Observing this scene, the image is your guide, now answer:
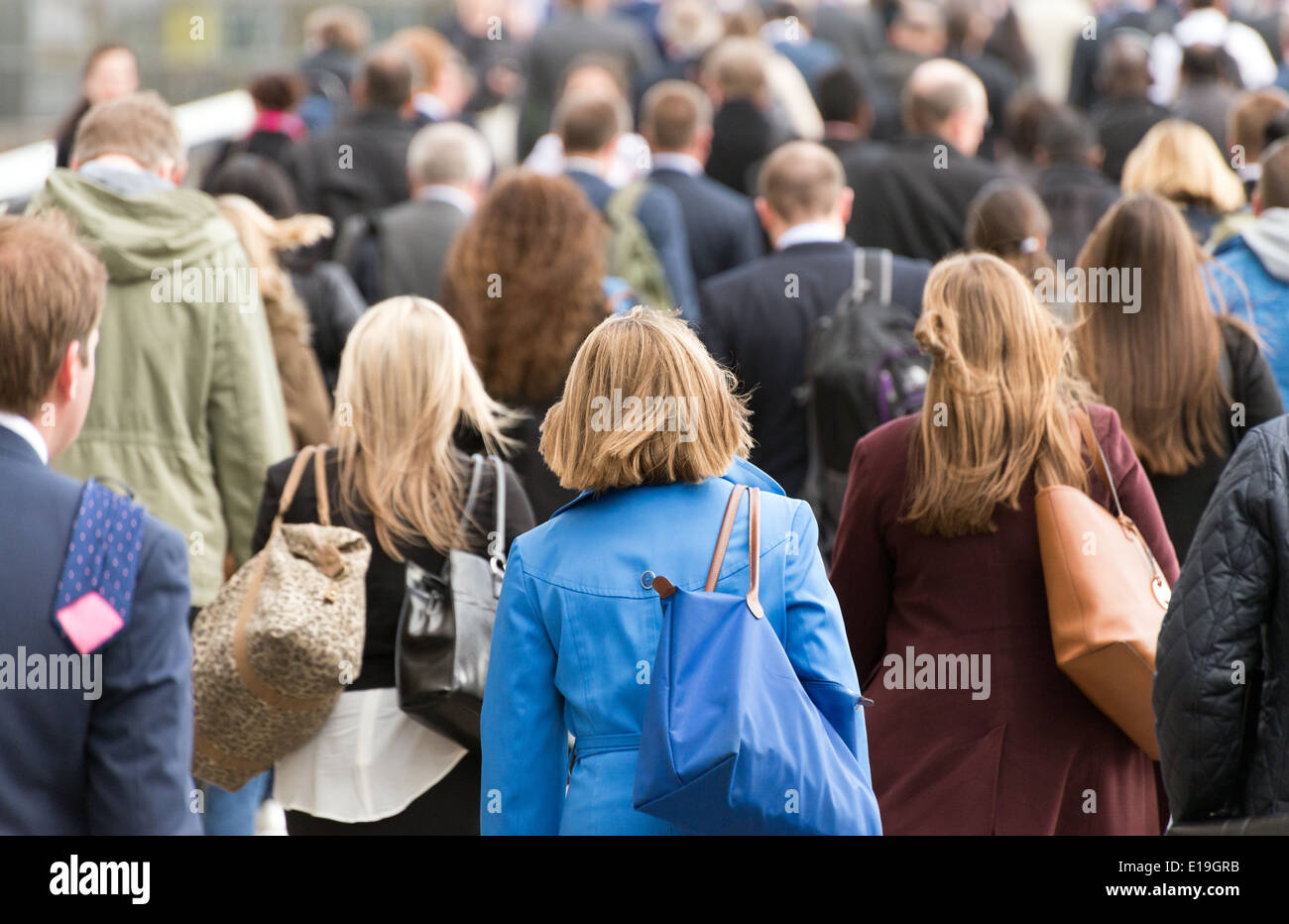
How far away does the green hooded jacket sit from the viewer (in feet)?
16.5

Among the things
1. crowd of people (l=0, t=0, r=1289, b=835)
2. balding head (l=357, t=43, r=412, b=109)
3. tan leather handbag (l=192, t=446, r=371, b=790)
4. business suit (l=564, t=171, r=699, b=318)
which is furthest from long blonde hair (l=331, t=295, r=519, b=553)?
balding head (l=357, t=43, r=412, b=109)

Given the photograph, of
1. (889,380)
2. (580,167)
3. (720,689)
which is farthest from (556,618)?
(580,167)

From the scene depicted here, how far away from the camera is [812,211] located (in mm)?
6258

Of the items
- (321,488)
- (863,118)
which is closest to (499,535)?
(321,488)

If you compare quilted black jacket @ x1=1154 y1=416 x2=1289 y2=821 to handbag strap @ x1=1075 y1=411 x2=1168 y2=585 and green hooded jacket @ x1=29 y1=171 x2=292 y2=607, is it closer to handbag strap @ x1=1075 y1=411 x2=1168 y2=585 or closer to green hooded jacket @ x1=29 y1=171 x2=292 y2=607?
handbag strap @ x1=1075 y1=411 x2=1168 y2=585

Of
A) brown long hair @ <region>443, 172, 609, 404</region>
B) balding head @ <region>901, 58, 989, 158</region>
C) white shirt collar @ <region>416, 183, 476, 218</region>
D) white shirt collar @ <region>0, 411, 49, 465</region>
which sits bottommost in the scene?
white shirt collar @ <region>0, 411, 49, 465</region>

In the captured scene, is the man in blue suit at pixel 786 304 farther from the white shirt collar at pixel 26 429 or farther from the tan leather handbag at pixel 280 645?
the white shirt collar at pixel 26 429

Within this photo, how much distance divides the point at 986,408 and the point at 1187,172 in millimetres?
2883

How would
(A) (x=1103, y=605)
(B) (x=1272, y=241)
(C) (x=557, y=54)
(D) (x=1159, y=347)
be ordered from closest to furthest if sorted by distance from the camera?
(A) (x=1103, y=605) → (D) (x=1159, y=347) → (B) (x=1272, y=241) → (C) (x=557, y=54)

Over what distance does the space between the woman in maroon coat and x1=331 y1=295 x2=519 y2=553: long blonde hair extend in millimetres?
1039

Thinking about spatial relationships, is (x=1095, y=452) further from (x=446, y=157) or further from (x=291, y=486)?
(x=446, y=157)

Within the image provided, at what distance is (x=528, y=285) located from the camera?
5.53m

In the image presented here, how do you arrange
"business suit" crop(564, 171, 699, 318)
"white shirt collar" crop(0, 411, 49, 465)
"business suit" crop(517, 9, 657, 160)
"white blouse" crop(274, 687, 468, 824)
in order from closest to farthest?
"white shirt collar" crop(0, 411, 49, 465)
"white blouse" crop(274, 687, 468, 824)
"business suit" crop(564, 171, 699, 318)
"business suit" crop(517, 9, 657, 160)
